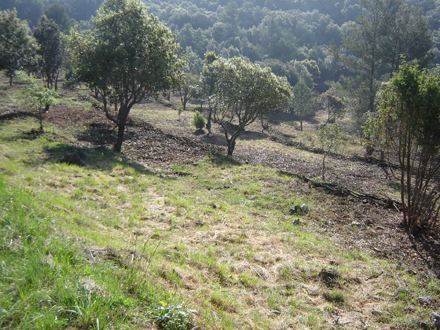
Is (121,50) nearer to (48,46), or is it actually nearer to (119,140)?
(119,140)

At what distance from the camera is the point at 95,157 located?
570 inches

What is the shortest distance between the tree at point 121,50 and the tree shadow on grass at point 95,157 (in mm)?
3810

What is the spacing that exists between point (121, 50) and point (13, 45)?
12.5 meters

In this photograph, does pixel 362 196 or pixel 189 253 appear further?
pixel 362 196

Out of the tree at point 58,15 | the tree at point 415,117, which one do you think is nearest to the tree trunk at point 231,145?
the tree at point 415,117

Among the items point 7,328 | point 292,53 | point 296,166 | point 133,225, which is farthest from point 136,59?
point 292,53

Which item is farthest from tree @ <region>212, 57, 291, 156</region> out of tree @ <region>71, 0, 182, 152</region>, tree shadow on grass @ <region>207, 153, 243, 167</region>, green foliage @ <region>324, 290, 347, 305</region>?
green foliage @ <region>324, 290, 347, 305</region>

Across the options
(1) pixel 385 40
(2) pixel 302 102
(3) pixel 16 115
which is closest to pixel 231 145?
(3) pixel 16 115

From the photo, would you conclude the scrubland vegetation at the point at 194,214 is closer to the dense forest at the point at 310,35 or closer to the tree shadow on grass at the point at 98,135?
the tree shadow on grass at the point at 98,135

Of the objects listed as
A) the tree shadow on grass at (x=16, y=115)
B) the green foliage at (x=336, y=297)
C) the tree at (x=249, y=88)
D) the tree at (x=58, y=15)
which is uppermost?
the tree at (x=58, y=15)

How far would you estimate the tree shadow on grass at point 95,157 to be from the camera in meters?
13.0

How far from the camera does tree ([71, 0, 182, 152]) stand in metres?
16.0

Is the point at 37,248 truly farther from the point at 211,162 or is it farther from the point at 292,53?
the point at 292,53

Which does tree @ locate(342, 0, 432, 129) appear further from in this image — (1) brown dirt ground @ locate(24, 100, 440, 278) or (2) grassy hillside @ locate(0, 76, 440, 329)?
(2) grassy hillside @ locate(0, 76, 440, 329)
